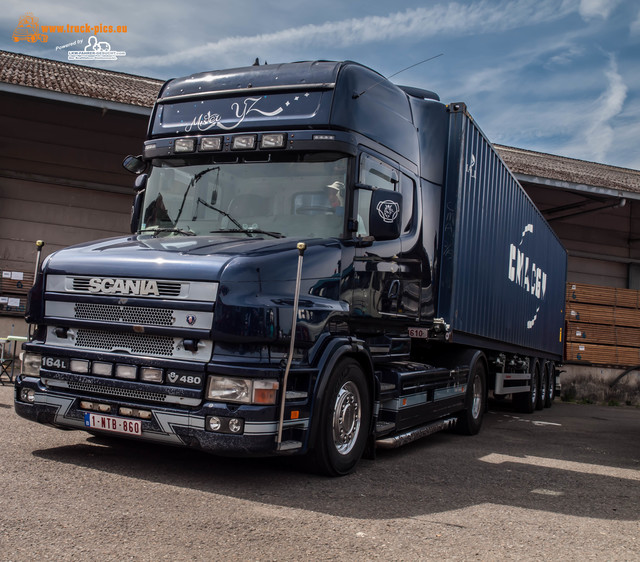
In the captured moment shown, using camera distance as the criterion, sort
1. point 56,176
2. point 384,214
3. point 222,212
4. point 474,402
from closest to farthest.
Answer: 1. point 384,214
2. point 222,212
3. point 474,402
4. point 56,176

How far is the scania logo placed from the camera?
520cm

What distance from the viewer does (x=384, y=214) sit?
600cm

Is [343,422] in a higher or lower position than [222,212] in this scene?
lower

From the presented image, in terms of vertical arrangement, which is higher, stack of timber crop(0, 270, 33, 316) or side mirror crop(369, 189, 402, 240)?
side mirror crop(369, 189, 402, 240)

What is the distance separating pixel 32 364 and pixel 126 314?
106 centimetres

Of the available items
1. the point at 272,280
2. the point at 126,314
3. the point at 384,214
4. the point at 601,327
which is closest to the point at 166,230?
the point at 126,314

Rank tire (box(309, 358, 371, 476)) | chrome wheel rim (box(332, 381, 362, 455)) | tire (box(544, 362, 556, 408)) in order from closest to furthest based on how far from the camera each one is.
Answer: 1. tire (box(309, 358, 371, 476))
2. chrome wheel rim (box(332, 381, 362, 455))
3. tire (box(544, 362, 556, 408))

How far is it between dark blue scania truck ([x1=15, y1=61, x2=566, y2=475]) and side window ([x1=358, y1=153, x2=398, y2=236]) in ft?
0.08

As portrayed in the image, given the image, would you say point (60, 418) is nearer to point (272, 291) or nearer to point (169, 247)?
point (169, 247)

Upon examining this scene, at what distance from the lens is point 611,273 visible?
2444cm

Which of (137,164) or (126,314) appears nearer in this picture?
(126,314)

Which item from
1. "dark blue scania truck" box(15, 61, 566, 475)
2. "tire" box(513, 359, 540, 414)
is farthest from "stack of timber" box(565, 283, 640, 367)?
"dark blue scania truck" box(15, 61, 566, 475)

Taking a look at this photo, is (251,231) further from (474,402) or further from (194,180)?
(474,402)

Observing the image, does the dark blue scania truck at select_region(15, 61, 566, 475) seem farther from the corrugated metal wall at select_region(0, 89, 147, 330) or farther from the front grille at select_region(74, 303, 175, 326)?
the corrugated metal wall at select_region(0, 89, 147, 330)
